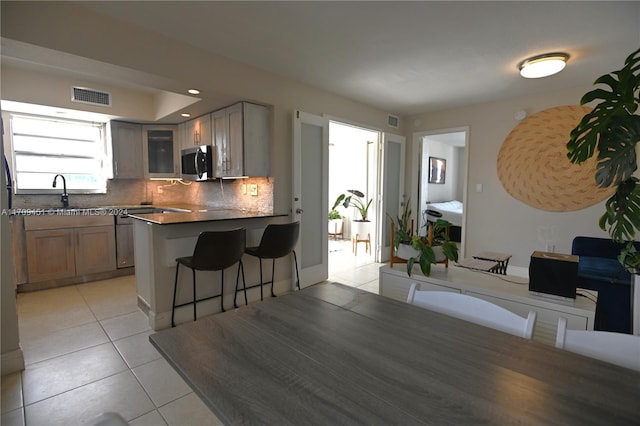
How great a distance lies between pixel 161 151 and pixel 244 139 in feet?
7.19

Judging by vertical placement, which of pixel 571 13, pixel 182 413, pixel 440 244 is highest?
pixel 571 13

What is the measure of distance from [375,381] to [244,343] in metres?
0.43

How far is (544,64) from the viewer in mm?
2879

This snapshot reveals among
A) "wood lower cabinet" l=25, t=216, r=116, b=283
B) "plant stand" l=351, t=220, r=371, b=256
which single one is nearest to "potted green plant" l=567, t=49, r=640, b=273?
"plant stand" l=351, t=220, r=371, b=256

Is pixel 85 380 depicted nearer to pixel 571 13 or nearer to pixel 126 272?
pixel 126 272

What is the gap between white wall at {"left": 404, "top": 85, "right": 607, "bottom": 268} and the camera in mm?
3891

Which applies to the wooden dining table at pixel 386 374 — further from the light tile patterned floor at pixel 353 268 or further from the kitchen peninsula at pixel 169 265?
the light tile patterned floor at pixel 353 268

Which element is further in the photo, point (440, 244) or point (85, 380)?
point (440, 244)

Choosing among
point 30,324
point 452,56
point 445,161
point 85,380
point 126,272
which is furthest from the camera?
point 445,161

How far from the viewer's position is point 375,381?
780 millimetres

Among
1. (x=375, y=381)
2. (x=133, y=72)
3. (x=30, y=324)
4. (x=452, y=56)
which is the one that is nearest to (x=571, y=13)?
(x=452, y=56)

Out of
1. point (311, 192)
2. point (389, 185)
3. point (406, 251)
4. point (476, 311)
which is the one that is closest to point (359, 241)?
point (389, 185)

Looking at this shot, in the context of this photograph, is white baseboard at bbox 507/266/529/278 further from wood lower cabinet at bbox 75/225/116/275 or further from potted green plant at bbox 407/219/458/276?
wood lower cabinet at bbox 75/225/116/275

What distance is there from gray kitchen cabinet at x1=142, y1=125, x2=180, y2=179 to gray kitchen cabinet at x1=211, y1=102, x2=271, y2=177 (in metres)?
1.47
